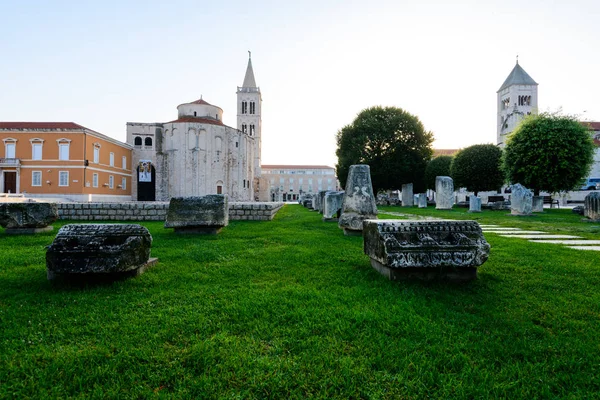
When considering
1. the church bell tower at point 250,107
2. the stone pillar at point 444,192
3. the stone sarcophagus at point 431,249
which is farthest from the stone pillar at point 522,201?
the church bell tower at point 250,107

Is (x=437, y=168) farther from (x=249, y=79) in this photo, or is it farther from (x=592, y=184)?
(x=249, y=79)

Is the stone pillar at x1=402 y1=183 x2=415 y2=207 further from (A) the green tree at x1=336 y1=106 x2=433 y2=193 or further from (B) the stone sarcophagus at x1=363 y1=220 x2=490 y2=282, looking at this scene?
(B) the stone sarcophagus at x1=363 y1=220 x2=490 y2=282

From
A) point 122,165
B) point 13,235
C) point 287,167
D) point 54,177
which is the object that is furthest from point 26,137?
point 287,167

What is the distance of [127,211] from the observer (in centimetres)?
1105

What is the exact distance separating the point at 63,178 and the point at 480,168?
38.8 metres

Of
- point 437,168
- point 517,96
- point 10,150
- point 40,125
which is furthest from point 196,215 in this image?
point 517,96

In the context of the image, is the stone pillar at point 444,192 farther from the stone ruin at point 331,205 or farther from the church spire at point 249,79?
the church spire at point 249,79

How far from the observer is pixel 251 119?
56.9 meters

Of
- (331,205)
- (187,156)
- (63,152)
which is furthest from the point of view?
(187,156)

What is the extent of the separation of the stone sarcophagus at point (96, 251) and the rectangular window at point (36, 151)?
35.7 meters

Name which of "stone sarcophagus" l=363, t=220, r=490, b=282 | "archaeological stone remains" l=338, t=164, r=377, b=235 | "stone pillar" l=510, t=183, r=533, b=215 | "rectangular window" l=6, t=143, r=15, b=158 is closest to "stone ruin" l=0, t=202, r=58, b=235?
"archaeological stone remains" l=338, t=164, r=377, b=235

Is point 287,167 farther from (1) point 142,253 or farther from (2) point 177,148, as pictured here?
(1) point 142,253

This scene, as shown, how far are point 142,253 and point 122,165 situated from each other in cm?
4026

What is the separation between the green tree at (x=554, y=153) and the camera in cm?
1816
